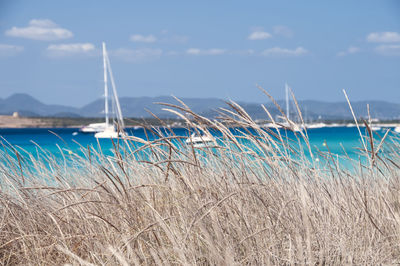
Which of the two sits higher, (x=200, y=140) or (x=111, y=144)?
(x=200, y=140)

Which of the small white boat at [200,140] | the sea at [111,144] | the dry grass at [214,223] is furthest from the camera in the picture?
the sea at [111,144]

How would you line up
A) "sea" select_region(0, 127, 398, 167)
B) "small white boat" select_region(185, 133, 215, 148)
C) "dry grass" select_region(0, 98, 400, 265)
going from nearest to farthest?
Result: "dry grass" select_region(0, 98, 400, 265), "small white boat" select_region(185, 133, 215, 148), "sea" select_region(0, 127, 398, 167)

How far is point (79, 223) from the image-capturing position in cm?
214

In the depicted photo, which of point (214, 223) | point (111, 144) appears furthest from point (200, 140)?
point (111, 144)

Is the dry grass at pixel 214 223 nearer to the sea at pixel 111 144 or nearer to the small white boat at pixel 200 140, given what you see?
the small white boat at pixel 200 140

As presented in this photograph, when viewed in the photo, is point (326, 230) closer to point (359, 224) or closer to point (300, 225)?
point (300, 225)

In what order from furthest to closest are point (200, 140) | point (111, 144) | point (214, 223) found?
point (111, 144)
point (200, 140)
point (214, 223)

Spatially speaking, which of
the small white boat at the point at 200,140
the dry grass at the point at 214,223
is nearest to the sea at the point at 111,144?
the small white boat at the point at 200,140

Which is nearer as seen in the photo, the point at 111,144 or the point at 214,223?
the point at 214,223

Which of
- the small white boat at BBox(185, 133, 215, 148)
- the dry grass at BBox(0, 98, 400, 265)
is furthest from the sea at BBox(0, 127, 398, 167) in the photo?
the dry grass at BBox(0, 98, 400, 265)

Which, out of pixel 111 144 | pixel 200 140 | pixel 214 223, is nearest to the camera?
pixel 214 223

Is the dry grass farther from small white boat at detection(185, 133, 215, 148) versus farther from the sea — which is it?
the sea

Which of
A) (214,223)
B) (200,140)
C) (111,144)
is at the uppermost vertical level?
(200,140)

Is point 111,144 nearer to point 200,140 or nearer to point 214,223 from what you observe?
point 200,140
